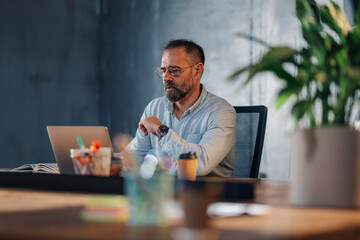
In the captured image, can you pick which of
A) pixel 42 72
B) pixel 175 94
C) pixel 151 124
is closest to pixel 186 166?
pixel 151 124

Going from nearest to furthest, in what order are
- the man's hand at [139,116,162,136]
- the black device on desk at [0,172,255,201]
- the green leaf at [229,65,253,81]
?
the green leaf at [229,65,253,81] < the black device on desk at [0,172,255,201] < the man's hand at [139,116,162,136]

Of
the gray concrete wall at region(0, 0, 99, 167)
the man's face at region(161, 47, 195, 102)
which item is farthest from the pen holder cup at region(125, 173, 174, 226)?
the gray concrete wall at region(0, 0, 99, 167)

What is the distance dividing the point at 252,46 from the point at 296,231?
182 inches

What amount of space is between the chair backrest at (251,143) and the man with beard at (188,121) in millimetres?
93

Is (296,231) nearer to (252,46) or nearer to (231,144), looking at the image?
(231,144)

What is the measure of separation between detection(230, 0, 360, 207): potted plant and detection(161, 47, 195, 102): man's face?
193 centimetres

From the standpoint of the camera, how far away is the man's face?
323cm

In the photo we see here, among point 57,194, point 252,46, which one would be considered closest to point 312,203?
point 57,194

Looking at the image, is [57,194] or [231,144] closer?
[57,194]

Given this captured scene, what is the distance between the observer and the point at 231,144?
2.84m

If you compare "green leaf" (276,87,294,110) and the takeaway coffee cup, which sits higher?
"green leaf" (276,87,294,110)

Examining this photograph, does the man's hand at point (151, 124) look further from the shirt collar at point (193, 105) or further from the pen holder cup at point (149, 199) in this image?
the pen holder cup at point (149, 199)

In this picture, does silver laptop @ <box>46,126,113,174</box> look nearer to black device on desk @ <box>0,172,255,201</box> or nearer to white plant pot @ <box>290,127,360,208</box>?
black device on desk @ <box>0,172,255,201</box>

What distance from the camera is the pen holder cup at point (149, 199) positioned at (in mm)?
977
